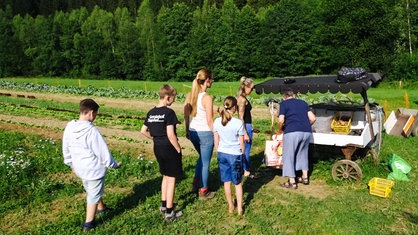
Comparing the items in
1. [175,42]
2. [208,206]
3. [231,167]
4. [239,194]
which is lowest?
[208,206]

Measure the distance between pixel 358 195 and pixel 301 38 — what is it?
5016 centimetres

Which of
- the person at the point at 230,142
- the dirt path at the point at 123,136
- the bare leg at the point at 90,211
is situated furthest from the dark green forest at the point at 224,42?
the bare leg at the point at 90,211

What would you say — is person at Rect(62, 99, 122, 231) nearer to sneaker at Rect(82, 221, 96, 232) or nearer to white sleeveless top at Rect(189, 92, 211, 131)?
sneaker at Rect(82, 221, 96, 232)

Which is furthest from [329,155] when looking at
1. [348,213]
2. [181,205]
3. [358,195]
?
[181,205]

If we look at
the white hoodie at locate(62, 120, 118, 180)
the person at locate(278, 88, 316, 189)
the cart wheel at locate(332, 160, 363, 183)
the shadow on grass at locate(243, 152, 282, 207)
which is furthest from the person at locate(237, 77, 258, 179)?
the white hoodie at locate(62, 120, 118, 180)

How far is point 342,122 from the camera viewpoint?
29.2 feet

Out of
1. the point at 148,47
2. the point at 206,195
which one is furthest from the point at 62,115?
the point at 148,47

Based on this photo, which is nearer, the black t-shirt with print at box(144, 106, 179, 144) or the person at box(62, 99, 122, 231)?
the person at box(62, 99, 122, 231)

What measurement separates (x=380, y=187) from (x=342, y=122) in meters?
2.24

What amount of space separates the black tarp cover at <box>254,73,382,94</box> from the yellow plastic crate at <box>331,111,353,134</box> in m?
1.03

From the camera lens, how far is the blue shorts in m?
6.06

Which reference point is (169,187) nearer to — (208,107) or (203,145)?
(203,145)

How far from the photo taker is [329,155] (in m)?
8.86

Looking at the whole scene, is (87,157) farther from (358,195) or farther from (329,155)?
(329,155)
